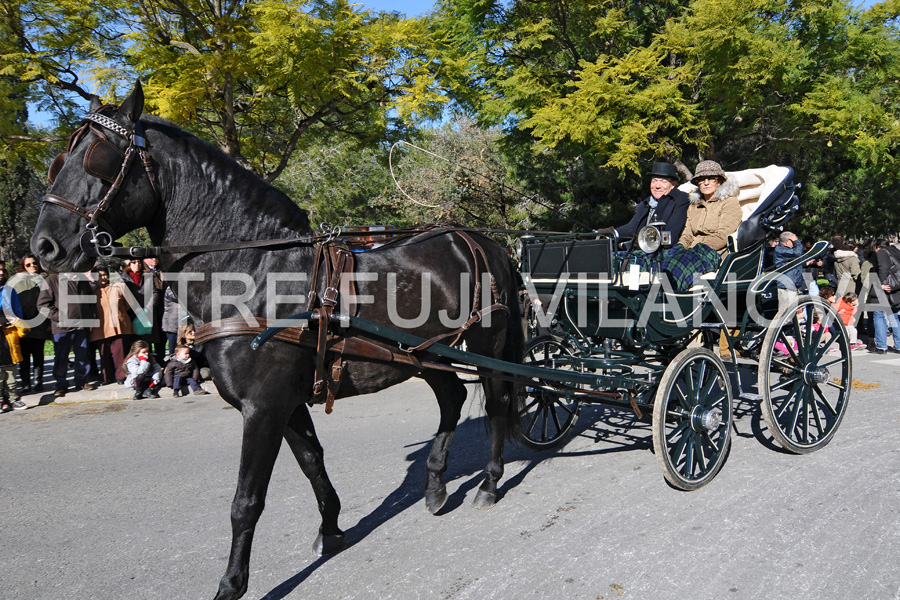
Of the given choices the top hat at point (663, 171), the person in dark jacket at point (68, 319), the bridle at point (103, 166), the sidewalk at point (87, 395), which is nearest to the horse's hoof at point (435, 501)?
the bridle at point (103, 166)

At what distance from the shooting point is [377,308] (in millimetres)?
3434

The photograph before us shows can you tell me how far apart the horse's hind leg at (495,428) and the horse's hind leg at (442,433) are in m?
0.19

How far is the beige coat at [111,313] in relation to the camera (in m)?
8.46

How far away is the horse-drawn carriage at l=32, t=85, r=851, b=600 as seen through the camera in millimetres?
2934

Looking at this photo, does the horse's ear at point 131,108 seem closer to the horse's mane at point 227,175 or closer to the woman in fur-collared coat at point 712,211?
the horse's mane at point 227,175

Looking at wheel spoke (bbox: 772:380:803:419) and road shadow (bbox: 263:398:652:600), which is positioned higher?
wheel spoke (bbox: 772:380:803:419)

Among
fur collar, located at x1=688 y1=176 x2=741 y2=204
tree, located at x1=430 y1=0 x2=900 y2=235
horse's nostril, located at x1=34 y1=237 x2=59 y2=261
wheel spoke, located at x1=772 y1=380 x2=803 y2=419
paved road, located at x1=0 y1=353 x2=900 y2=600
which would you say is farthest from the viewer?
tree, located at x1=430 y1=0 x2=900 y2=235

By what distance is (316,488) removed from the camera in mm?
3521

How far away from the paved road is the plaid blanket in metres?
1.42

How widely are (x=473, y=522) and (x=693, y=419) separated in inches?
64.0

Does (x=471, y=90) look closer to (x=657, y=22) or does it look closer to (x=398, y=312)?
(x=657, y=22)

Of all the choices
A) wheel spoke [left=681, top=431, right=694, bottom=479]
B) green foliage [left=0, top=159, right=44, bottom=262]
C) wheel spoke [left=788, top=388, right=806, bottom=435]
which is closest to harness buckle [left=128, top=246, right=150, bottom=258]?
wheel spoke [left=681, top=431, right=694, bottom=479]

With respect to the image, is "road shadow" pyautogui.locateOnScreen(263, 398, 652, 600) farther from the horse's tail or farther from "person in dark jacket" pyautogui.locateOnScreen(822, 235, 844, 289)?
"person in dark jacket" pyautogui.locateOnScreen(822, 235, 844, 289)

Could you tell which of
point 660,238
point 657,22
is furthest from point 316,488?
point 657,22
